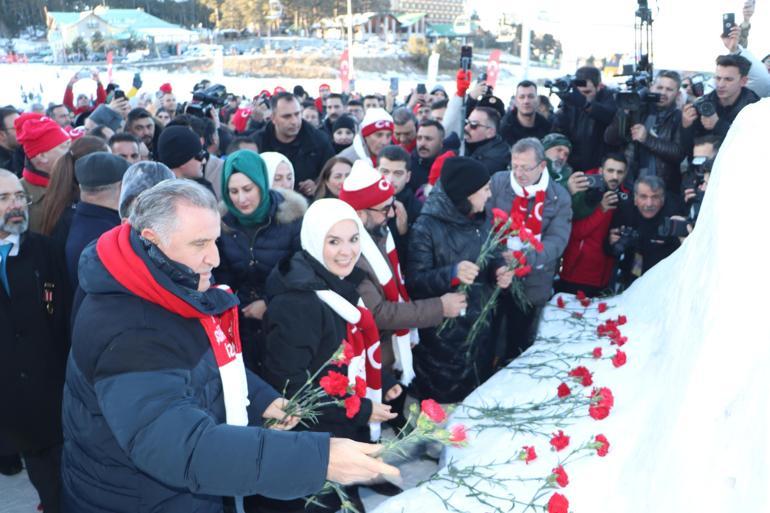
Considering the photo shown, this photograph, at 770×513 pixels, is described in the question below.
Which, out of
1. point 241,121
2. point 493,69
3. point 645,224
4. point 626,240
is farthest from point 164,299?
point 241,121

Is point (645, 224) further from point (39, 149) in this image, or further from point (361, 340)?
point (39, 149)

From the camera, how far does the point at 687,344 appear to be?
6.67ft

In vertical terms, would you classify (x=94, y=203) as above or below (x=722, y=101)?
below

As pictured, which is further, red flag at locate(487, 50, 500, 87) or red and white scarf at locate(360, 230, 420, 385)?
red flag at locate(487, 50, 500, 87)

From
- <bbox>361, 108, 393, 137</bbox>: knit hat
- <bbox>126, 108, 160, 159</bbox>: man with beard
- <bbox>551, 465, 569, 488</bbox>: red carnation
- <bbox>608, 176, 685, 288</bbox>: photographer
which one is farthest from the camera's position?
<bbox>126, 108, 160, 159</bbox>: man with beard

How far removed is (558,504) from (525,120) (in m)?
4.35

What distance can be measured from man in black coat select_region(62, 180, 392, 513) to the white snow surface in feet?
2.74

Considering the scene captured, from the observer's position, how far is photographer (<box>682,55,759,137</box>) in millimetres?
4344

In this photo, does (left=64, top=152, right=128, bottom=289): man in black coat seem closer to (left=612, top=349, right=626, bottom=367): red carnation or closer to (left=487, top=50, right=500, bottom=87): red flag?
(left=612, top=349, right=626, bottom=367): red carnation

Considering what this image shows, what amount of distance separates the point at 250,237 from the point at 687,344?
6.76 feet

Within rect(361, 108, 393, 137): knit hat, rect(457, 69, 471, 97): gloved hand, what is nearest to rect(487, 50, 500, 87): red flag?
rect(457, 69, 471, 97): gloved hand

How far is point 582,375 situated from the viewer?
282 centimetres

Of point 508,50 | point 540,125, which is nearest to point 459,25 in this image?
point 508,50

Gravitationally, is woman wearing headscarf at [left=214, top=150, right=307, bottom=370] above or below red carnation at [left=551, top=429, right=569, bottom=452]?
above
